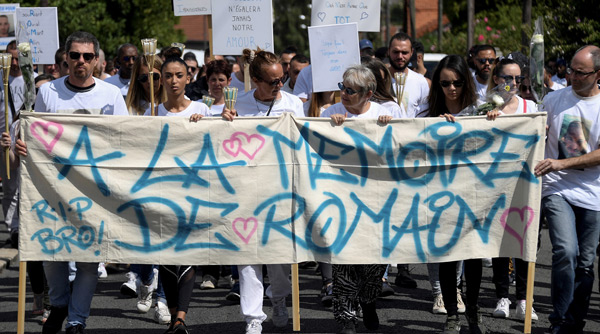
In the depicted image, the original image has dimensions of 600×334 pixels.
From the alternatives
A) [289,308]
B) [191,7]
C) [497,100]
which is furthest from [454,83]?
[191,7]

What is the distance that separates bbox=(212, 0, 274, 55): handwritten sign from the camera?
9555mm

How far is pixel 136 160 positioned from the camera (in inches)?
262

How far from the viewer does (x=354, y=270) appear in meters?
7.12

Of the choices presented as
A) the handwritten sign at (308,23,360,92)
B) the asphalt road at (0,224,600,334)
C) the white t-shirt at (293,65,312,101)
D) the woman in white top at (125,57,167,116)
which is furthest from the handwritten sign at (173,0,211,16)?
the asphalt road at (0,224,600,334)

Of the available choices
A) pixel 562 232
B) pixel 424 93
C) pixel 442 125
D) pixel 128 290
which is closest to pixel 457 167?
pixel 442 125

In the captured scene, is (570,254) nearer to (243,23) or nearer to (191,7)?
(243,23)

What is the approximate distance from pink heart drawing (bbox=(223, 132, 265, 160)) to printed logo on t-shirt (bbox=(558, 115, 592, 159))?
200 cm

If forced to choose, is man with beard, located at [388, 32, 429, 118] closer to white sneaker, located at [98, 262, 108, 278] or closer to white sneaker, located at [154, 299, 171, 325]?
white sneaker, located at [154, 299, 171, 325]

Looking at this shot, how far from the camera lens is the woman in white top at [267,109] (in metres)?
6.92

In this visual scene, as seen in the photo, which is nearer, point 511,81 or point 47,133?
point 47,133

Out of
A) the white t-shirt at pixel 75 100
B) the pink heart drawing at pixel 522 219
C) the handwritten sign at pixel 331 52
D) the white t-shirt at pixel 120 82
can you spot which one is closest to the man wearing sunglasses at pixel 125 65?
the white t-shirt at pixel 120 82

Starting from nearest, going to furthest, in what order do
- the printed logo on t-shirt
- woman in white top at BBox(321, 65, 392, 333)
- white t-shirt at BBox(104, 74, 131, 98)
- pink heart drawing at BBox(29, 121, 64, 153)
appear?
pink heart drawing at BBox(29, 121, 64, 153)
the printed logo on t-shirt
woman in white top at BBox(321, 65, 392, 333)
white t-shirt at BBox(104, 74, 131, 98)

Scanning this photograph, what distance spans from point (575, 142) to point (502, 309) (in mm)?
1749

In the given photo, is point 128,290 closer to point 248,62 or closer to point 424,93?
point 248,62
